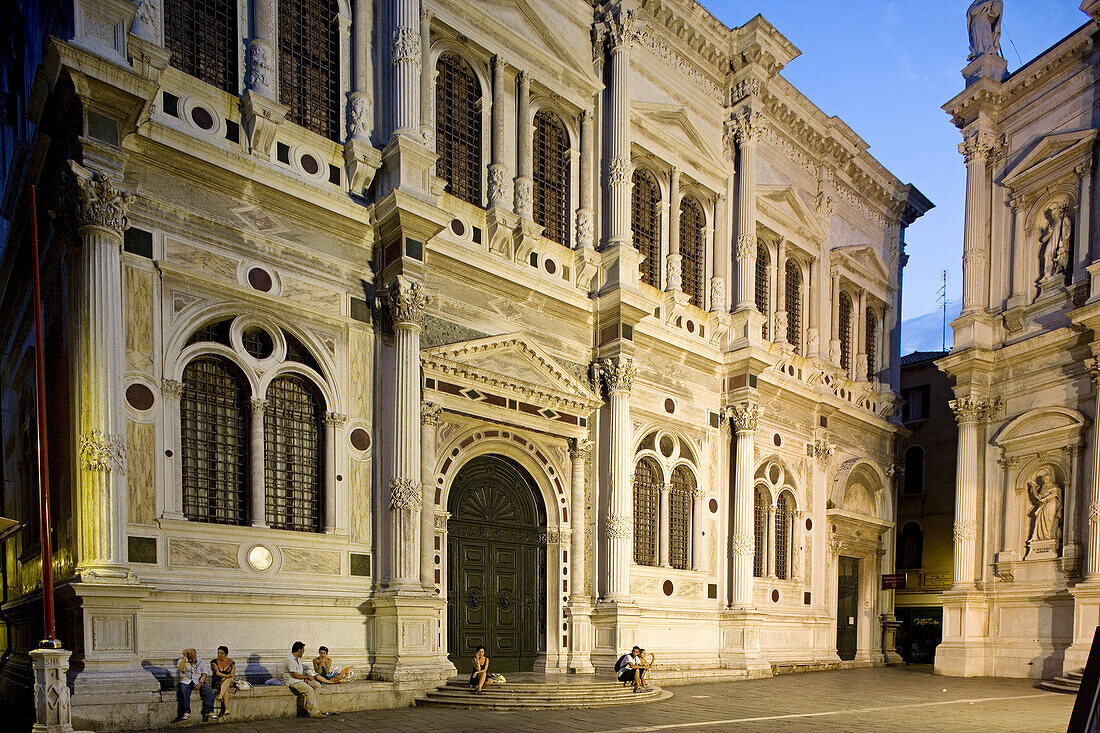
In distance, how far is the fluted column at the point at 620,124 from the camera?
16.8 meters

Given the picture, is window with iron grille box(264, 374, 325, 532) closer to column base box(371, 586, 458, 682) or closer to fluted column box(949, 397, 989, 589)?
column base box(371, 586, 458, 682)

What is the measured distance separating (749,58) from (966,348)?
937 centimetres

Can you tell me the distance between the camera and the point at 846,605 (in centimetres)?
2328

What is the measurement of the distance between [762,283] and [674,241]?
13.2ft

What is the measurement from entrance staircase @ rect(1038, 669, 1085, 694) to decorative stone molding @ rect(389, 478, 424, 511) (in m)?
13.6

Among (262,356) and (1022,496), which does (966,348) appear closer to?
(1022,496)

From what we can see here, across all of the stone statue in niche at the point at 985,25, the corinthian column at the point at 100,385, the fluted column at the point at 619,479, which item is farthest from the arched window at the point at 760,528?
the corinthian column at the point at 100,385

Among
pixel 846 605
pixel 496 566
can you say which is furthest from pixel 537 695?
pixel 846 605

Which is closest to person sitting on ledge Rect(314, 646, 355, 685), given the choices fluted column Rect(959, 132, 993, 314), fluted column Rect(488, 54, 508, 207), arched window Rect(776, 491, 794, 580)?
fluted column Rect(488, 54, 508, 207)

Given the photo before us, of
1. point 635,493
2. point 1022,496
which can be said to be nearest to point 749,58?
point 635,493

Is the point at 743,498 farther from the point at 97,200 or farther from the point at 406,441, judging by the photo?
the point at 97,200

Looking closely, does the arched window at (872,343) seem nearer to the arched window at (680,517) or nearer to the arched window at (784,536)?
the arched window at (784,536)

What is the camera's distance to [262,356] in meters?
11.9

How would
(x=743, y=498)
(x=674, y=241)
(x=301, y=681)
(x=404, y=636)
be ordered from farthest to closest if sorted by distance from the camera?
1. (x=743, y=498)
2. (x=674, y=241)
3. (x=404, y=636)
4. (x=301, y=681)
